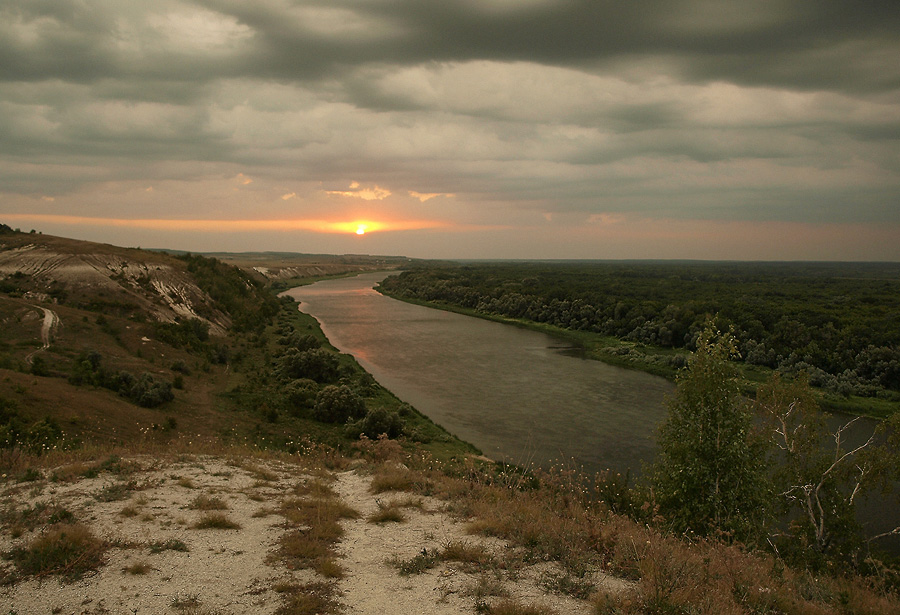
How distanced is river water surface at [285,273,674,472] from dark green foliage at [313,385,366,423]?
372 centimetres

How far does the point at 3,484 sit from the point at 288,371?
18869 millimetres

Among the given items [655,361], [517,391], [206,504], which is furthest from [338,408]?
[655,361]

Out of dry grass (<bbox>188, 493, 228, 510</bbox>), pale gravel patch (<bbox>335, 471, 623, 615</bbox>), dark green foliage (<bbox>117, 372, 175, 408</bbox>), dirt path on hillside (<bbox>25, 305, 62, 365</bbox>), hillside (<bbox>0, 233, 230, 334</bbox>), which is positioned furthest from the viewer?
hillside (<bbox>0, 233, 230, 334</bbox>)

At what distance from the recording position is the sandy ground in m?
4.81

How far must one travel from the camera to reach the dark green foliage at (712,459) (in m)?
10.2

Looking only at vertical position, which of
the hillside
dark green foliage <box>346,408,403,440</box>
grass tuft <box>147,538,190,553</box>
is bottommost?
dark green foliage <box>346,408,403,440</box>

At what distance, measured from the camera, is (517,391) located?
2728 cm

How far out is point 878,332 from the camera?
110ft

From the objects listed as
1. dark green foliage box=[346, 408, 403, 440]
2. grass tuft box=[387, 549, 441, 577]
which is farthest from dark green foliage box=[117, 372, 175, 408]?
grass tuft box=[387, 549, 441, 577]

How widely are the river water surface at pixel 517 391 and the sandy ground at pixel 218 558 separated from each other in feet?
17.7

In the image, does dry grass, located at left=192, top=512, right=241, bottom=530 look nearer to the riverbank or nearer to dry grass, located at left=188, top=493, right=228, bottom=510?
dry grass, located at left=188, top=493, right=228, bottom=510

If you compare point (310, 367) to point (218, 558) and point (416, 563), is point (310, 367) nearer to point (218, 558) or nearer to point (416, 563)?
point (218, 558)

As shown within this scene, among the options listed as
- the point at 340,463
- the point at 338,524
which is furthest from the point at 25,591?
the point at 340,463

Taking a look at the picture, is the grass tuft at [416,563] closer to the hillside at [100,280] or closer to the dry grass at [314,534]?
the dry grass at [314,534]
